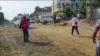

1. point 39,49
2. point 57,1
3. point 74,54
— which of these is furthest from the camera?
point 57,1

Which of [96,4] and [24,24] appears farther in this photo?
[96,4]

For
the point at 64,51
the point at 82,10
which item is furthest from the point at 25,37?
the point at 82,10

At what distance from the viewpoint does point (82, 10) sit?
58656 millimetres

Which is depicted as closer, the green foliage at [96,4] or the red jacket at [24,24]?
the red jacket at [24,24]

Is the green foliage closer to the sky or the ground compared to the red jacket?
closer to the ground

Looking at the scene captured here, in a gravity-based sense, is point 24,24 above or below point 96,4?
above

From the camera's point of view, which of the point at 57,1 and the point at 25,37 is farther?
the point at 57,1

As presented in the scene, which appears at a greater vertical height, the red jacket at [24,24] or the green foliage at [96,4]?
the red jacket at [24,24]

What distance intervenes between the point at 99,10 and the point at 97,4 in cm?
528

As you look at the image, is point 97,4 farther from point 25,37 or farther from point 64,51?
point 64,51

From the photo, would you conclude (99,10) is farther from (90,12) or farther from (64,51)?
(64,51)

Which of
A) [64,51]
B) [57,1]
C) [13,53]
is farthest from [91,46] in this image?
[57,1]

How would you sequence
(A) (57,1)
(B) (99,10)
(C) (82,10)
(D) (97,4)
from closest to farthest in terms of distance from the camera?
(B) (99,10), (D) (97,4), (C) (82,10), (A) (57,1)

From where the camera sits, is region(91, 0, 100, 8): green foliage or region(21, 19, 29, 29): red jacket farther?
region(91, 0, 100, 8): green foliage
